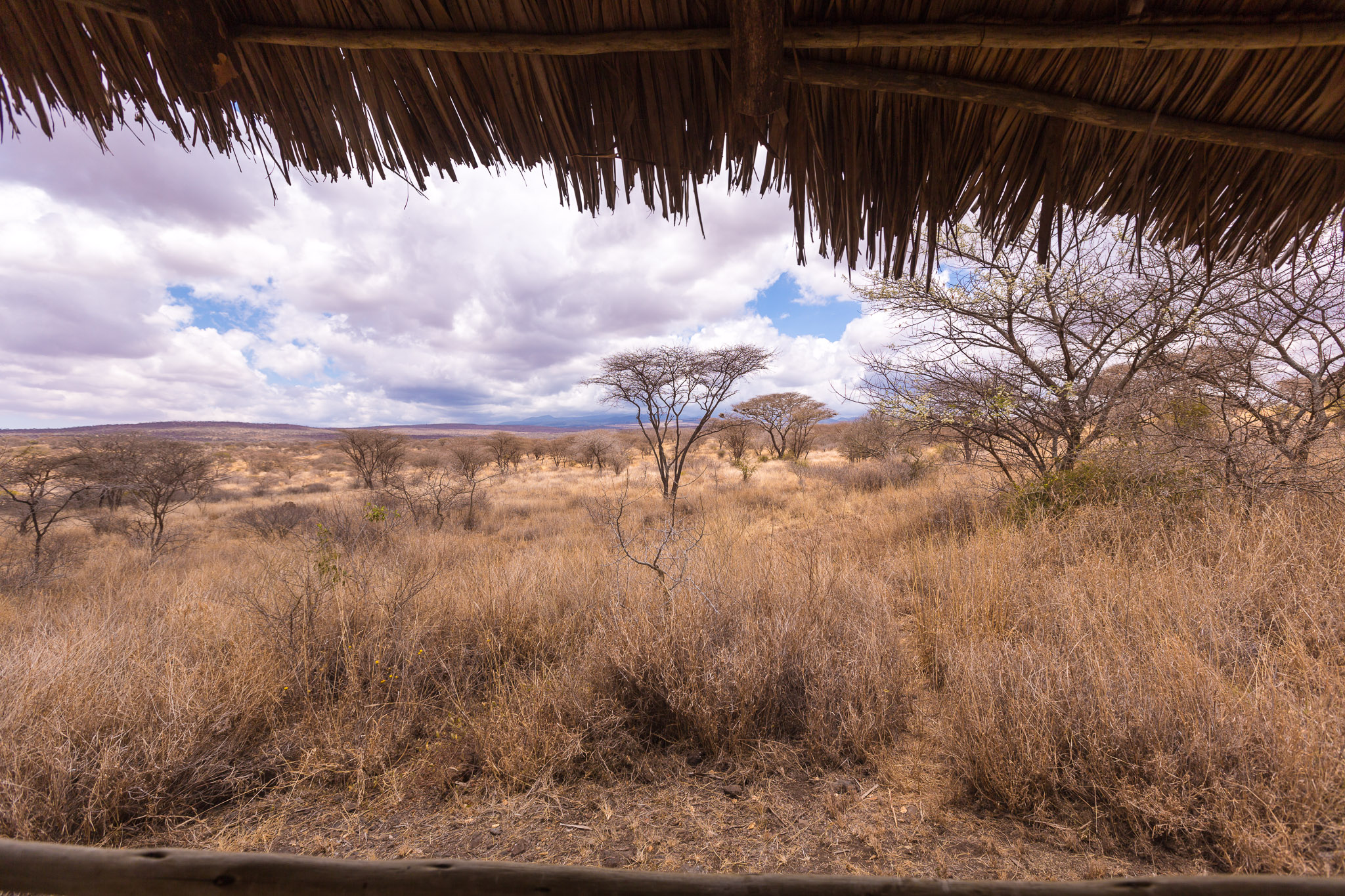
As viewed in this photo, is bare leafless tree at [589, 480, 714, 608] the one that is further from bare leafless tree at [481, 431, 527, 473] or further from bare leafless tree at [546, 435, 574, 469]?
bare leafless tree at [546, 435, 574, 469]

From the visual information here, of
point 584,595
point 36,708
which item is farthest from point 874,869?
point 36,708

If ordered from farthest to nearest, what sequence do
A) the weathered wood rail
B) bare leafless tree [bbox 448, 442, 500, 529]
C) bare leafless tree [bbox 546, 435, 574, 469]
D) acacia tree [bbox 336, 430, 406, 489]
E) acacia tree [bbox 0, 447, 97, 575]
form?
1. bare leafless tree [bbox 546, 435, 574, 469]
2. acacia tree [bbox 336, 430, 406, 489]
3. bare leafless tree [bbox 448, 442, 500, 529]
4. acacia tree [bbox 0, 447, 97, 575]
5. the weathered wood rail

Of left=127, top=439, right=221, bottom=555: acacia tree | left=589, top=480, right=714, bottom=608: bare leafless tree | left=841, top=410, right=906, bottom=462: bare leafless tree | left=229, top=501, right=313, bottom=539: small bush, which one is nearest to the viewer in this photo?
left=589, top=480, right=714, bottom=608: bare leafless tree

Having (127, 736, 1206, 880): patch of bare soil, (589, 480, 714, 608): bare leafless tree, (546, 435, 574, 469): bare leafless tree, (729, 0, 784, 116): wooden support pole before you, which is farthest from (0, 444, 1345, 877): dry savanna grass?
(546, 435, 574, 469): bare leafless tree

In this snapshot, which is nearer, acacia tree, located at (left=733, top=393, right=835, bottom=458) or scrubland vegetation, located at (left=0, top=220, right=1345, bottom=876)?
scrubland vegetation, located at (left=0, top=220, right=1345, bottom=876)

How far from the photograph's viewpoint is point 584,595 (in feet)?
12.4

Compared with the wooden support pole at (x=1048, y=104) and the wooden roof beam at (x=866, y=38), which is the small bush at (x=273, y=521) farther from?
the wooden support pole at (x=1048, y=104)

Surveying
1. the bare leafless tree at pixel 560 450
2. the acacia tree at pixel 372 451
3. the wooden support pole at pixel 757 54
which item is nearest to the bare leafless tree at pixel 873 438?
the wooden support pole at pixel 757 54

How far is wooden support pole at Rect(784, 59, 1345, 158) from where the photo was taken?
1.34 meters

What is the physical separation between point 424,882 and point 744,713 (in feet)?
6.30

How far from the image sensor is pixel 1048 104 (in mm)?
1368

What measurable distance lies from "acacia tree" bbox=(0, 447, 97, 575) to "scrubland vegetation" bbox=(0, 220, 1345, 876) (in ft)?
5.96

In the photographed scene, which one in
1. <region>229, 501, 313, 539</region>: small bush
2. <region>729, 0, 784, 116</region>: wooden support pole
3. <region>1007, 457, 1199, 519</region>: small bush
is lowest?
<region>229, 501, 313, 539</region>: small bush

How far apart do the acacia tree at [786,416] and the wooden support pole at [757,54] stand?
861 inches
